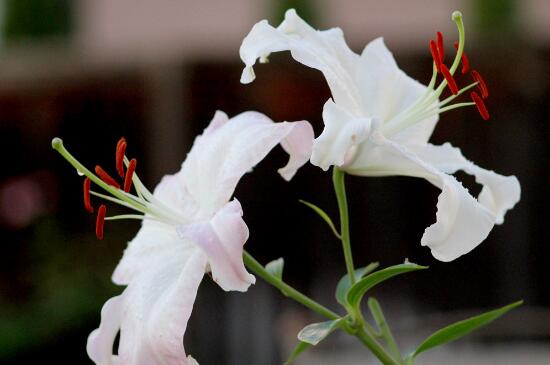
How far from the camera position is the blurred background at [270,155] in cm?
458

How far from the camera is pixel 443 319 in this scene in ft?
8.82

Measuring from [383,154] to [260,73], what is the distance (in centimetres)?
426

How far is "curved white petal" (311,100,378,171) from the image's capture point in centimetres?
58

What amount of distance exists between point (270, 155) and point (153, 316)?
417 centimetres

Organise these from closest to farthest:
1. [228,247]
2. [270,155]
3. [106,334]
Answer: [228,247] < [106,334] < [270,155]

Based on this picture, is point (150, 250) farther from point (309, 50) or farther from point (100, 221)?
point (309, 50)

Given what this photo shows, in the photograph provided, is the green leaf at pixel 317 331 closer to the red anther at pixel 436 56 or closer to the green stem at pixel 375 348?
the green stem at pixel 375 348

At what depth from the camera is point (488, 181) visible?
727mm

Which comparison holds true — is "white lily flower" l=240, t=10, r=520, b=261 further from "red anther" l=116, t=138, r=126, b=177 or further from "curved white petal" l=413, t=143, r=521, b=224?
"red anther" l=116, t=138, r=126, b=177

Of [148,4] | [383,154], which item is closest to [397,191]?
[148,4]

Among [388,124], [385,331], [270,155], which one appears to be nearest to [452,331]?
[385,331]

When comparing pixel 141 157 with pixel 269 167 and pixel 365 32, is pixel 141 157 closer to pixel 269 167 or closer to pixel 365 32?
pixel 269 167

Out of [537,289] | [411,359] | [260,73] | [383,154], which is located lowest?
[537,289]

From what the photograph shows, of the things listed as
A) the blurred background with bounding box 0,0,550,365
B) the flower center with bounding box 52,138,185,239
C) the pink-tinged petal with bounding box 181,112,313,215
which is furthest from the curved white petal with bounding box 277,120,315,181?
the blurred background with bounding box 0,0,550,365
